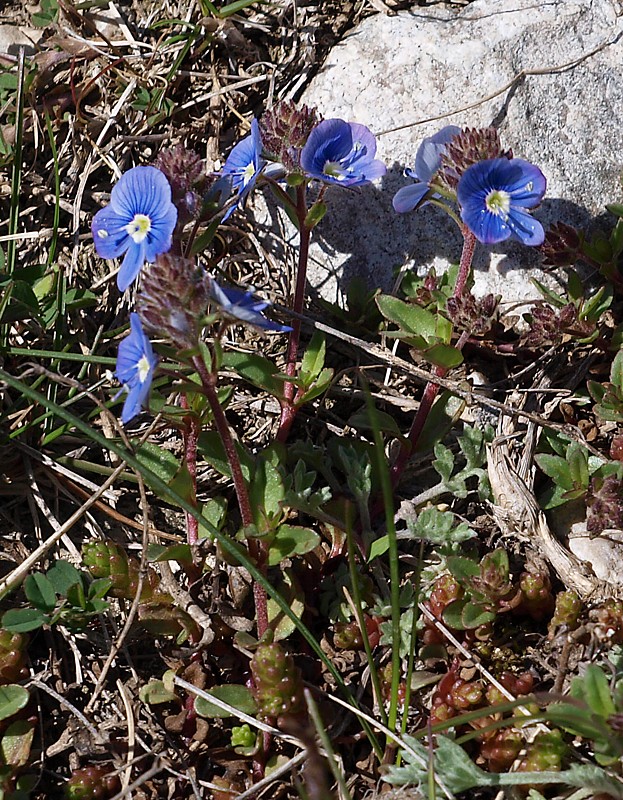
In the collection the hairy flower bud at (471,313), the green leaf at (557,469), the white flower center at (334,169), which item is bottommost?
the green leaf at (557,469)

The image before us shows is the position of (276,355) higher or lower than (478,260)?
lower

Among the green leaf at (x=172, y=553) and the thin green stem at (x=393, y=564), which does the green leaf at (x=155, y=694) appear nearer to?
the green leaf at (x=172, y=553)

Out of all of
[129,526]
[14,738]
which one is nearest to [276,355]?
[129,526]

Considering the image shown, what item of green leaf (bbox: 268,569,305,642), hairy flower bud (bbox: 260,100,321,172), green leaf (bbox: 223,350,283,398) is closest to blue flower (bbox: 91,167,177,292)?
green leaf (bbox: 223,350,283,398)

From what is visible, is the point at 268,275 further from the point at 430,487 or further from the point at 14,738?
the point at 14,738

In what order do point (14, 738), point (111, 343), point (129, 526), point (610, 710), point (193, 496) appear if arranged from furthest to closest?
point (111, 343) → point (129, 526) → point (193, 496) → point (14, 738) → point (610, 710)


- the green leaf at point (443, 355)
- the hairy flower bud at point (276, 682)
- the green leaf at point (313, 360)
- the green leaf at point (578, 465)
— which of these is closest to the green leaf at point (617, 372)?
the green leaf at point (578, 465)
